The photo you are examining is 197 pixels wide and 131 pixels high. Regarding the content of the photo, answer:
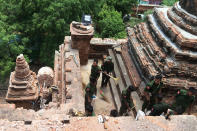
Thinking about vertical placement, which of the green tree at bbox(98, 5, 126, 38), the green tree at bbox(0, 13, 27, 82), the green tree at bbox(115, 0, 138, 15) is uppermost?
the green tree at bbox(115, 0, 138, 15)

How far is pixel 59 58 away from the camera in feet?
29.7

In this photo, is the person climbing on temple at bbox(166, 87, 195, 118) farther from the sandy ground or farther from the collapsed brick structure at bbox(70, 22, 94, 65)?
the collapsed brick structure at bbox(70, 22, 94, 65)

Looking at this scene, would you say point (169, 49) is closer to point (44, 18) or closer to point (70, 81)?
point (70, 81)

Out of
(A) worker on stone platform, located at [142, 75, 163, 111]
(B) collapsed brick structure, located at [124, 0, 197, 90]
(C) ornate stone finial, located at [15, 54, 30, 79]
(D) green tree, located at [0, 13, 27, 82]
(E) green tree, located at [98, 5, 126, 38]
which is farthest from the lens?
(E) green tree, located at [98, 5, 126, 38]

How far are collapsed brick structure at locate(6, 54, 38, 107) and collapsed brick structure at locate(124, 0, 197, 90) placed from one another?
4.80 metres

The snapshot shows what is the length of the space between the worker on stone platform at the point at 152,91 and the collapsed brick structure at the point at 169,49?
0.37m

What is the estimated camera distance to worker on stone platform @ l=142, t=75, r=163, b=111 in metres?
6.06

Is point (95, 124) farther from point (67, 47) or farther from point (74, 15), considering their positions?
point (74, 15)

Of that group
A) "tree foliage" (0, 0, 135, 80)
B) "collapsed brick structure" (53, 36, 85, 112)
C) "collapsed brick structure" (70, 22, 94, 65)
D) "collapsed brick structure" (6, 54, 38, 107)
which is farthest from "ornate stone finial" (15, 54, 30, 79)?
"tree foliage" (0, 0, 135, 80)

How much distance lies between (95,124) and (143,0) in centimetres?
2218

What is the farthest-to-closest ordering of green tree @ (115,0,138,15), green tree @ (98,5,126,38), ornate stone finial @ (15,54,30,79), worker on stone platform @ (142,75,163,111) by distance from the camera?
green tree @ (115,0,138,15)
green tree @ (98,5,126,38)
ornate stone finial @ (15,54,30,79)
worker on stone platform @ (142,75,163,111)

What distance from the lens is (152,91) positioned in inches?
245

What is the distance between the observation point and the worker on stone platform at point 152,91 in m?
6.06

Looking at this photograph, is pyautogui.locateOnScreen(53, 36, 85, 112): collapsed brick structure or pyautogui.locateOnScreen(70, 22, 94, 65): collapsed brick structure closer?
pyautogui.locateOnScreen(53, 36, 85, 112): collapsed brick structure
